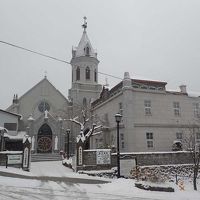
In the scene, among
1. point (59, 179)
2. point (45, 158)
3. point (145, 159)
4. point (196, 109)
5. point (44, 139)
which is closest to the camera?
point (59, 179)

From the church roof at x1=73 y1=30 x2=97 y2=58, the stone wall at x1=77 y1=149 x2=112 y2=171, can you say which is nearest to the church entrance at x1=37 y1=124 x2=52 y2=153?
the church roof at x1=73 y1=30 x2=97 y2=58

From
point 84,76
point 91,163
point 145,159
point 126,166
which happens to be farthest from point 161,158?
point 84,76

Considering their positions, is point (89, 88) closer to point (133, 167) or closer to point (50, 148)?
point (50, 148)

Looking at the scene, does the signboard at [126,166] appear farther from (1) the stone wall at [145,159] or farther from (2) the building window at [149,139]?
(2) the building window at [149,139]

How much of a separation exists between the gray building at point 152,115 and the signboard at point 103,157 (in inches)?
274

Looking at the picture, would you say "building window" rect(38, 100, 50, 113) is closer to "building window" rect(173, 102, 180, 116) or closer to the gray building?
the gray building

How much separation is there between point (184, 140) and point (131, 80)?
29.8 ft

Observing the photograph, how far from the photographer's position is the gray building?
29.0 m

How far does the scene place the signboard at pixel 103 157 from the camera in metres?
21.7

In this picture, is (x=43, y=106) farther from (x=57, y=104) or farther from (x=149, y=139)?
(x=149, y=139)

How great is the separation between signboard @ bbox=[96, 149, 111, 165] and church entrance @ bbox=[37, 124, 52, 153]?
1967 cm

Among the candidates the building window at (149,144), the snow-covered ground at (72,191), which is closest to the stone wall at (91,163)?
the snow-covered ground at (72,191)

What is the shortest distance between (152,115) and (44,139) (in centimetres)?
1776

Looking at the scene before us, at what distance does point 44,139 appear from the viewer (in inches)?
1585
